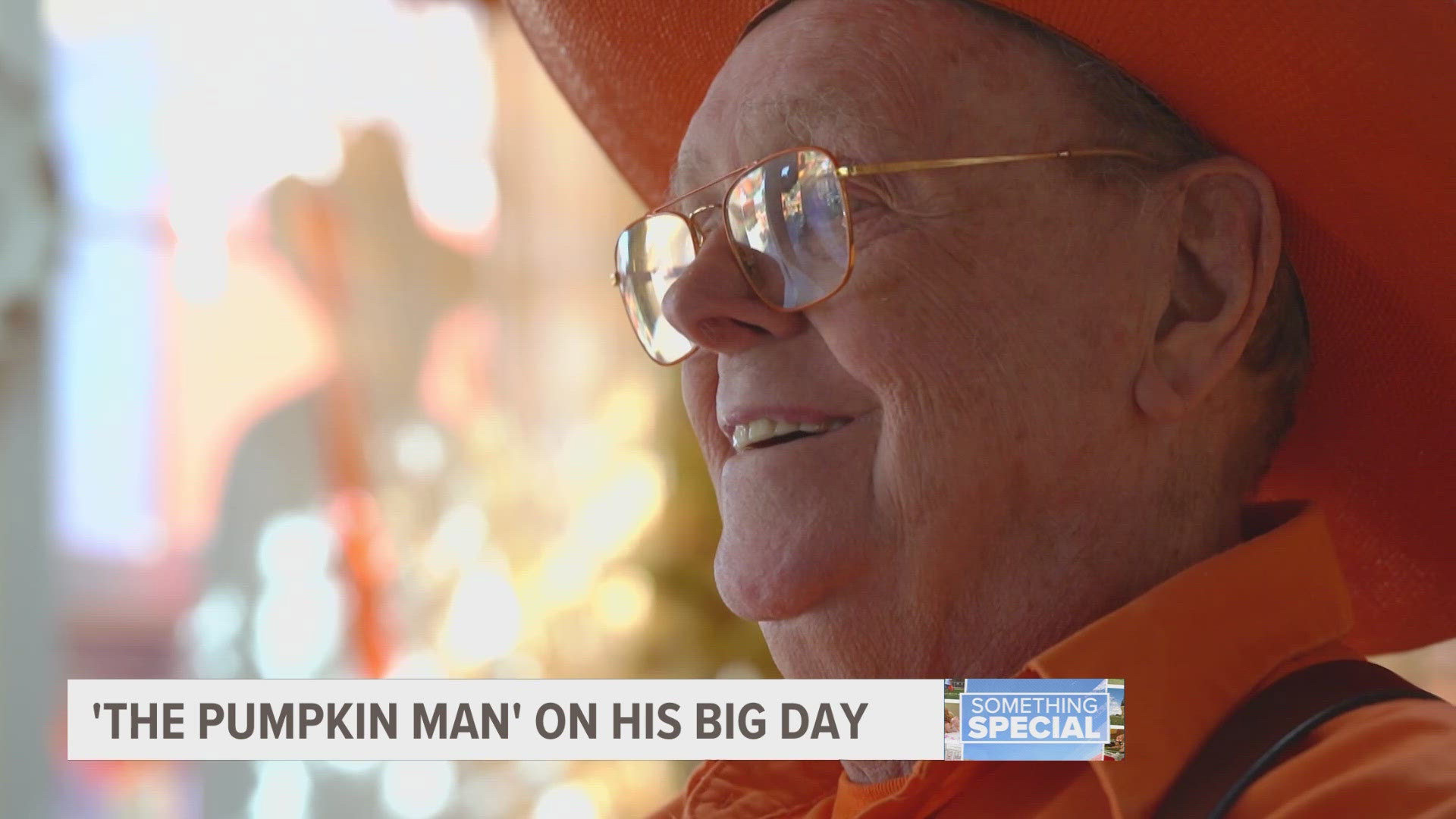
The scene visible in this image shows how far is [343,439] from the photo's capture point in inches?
173

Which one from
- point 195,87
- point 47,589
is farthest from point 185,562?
point 195,87

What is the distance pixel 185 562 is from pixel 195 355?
56 centimetres

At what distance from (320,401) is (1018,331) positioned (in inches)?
144

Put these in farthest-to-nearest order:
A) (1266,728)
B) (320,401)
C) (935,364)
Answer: (320,401), (935,364), (1266,728)

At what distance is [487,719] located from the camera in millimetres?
→ 1051

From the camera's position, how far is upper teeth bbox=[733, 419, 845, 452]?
41.2 inches

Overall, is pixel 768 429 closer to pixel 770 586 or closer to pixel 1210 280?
pixel 770 586

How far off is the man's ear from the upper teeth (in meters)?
0.22

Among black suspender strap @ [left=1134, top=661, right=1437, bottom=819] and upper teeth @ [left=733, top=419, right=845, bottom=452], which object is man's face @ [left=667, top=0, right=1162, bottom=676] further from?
black suspender strap @ [left=1134, top=661, right=1437, bottom=819]

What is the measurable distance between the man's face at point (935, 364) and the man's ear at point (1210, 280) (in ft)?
0.07

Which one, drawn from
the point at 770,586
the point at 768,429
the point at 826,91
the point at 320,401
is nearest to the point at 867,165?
the point at 826,91

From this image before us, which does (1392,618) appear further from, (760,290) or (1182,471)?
(760,290)

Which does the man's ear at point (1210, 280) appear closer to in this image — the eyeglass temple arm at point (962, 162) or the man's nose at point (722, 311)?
the eyeglass temple arm at point (962, 162)

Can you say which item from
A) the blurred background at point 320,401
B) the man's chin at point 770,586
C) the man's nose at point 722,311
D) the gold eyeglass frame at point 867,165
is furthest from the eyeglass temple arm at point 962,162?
the blurred background at point 320,401
